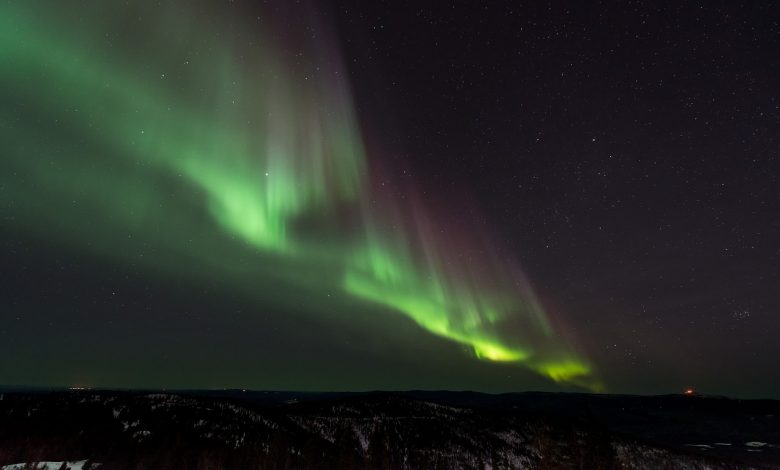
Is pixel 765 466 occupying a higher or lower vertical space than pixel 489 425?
lower

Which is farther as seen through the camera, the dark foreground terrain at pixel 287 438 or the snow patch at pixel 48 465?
the dark foreground terrain at pixel 287 438

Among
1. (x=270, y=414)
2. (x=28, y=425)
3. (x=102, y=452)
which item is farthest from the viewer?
(x=270, y=414)

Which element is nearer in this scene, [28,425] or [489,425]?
[28,425]

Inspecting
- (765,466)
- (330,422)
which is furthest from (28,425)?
(765,466)

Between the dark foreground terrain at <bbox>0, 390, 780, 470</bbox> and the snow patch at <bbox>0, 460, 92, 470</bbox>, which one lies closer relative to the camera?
the snow patch at <bbox>0, 460, 92, 470</bbox>

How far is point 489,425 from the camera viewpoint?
5497 inches

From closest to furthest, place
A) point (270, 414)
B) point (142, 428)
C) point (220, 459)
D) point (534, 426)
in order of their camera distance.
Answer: point (220, 459), point (142, 428), point (270, 414), point (534, 426)

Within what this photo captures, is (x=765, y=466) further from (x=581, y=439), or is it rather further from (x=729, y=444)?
(x=729, y=444)

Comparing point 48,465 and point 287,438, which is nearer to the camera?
point 48,465

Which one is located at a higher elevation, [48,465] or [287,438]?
[287,438]

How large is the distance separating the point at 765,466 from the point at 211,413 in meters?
120

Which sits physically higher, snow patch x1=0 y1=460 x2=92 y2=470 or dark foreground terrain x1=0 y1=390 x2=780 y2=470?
dark foreground terrain x1=0 y1=390 x2=780 y2=470

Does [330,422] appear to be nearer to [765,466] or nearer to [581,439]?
[581,439]

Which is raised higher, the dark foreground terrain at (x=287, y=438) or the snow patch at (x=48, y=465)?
the dark foreground terrain at (x=287, y=438)
